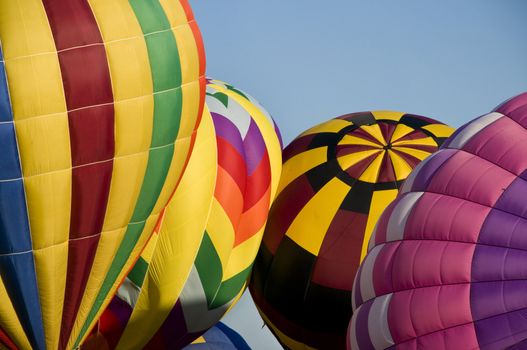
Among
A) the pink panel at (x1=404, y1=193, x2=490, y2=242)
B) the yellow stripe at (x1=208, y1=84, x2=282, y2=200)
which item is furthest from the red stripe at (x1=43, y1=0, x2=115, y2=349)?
the yellow stripe at (x1=208, y1=84, x2=282, y2=200)

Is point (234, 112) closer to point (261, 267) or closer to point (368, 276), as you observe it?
point (261, 267)

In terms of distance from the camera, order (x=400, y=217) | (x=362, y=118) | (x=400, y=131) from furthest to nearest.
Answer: (x=362, y=118)
(x=400, y=131)
(x=400, y=217)

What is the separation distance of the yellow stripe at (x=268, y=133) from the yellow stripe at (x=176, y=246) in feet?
2.94

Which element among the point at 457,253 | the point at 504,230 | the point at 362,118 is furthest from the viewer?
the point at 362,118

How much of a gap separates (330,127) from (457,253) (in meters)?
3.49

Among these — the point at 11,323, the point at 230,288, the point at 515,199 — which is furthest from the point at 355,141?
the point at 11,323

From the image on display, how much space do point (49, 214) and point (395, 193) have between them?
3.19 metres

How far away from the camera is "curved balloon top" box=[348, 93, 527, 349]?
948 cm

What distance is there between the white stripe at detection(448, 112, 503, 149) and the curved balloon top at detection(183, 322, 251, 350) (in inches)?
136

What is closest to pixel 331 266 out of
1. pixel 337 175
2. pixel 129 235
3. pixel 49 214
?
pixel 337 175

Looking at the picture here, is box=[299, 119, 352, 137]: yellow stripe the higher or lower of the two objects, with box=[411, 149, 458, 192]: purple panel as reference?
lower

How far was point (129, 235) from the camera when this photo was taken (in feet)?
35.0

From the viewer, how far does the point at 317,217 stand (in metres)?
12.4

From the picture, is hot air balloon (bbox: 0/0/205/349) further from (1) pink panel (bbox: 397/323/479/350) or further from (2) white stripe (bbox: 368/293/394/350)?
(1) pink panel (bbox: 397/323/479/350)
